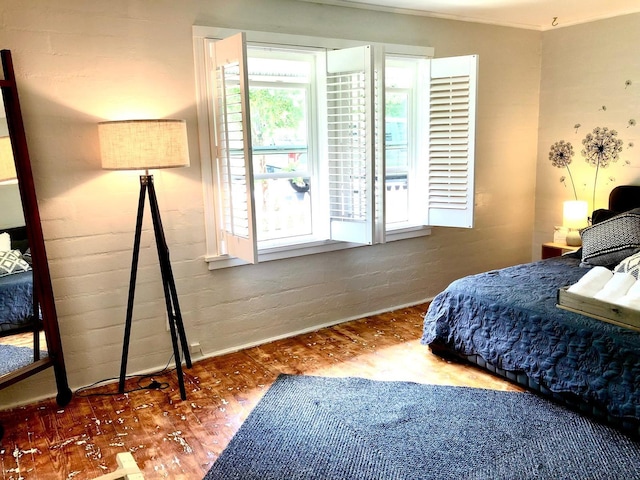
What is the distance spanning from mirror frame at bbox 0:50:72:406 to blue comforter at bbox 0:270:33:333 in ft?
0.14

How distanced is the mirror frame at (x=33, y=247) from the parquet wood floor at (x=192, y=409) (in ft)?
0.85

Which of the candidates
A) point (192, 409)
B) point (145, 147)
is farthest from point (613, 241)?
point (145, 147)

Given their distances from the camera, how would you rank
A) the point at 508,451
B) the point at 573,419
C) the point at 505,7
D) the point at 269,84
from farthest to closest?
the point at 505,7 → the point at 269,84 → the point at 573,419 → the point at 508,451

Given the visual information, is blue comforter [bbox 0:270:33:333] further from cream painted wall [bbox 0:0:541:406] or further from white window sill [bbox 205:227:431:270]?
white window sill [bbox 205:227:431:270]

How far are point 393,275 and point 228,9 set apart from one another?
2375mm

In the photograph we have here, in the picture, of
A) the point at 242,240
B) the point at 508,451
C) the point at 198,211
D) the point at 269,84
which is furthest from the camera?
the point at 269,84

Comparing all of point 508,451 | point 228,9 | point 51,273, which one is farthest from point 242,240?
point 508,451

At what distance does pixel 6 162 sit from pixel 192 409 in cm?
160

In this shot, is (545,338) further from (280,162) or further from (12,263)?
(12,263)

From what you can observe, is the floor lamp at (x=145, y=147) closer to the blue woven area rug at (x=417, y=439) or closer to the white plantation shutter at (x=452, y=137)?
the blue woven area rug at (x=417, y=439)

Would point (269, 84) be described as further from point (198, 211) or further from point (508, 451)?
point (508, 451)

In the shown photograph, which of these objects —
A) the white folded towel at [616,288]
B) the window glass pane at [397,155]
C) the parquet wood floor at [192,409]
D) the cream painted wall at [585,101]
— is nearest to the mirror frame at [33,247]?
the parquet wood floor at [192,409]

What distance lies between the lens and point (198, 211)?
3.49 meters

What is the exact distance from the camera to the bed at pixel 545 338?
256 cm
